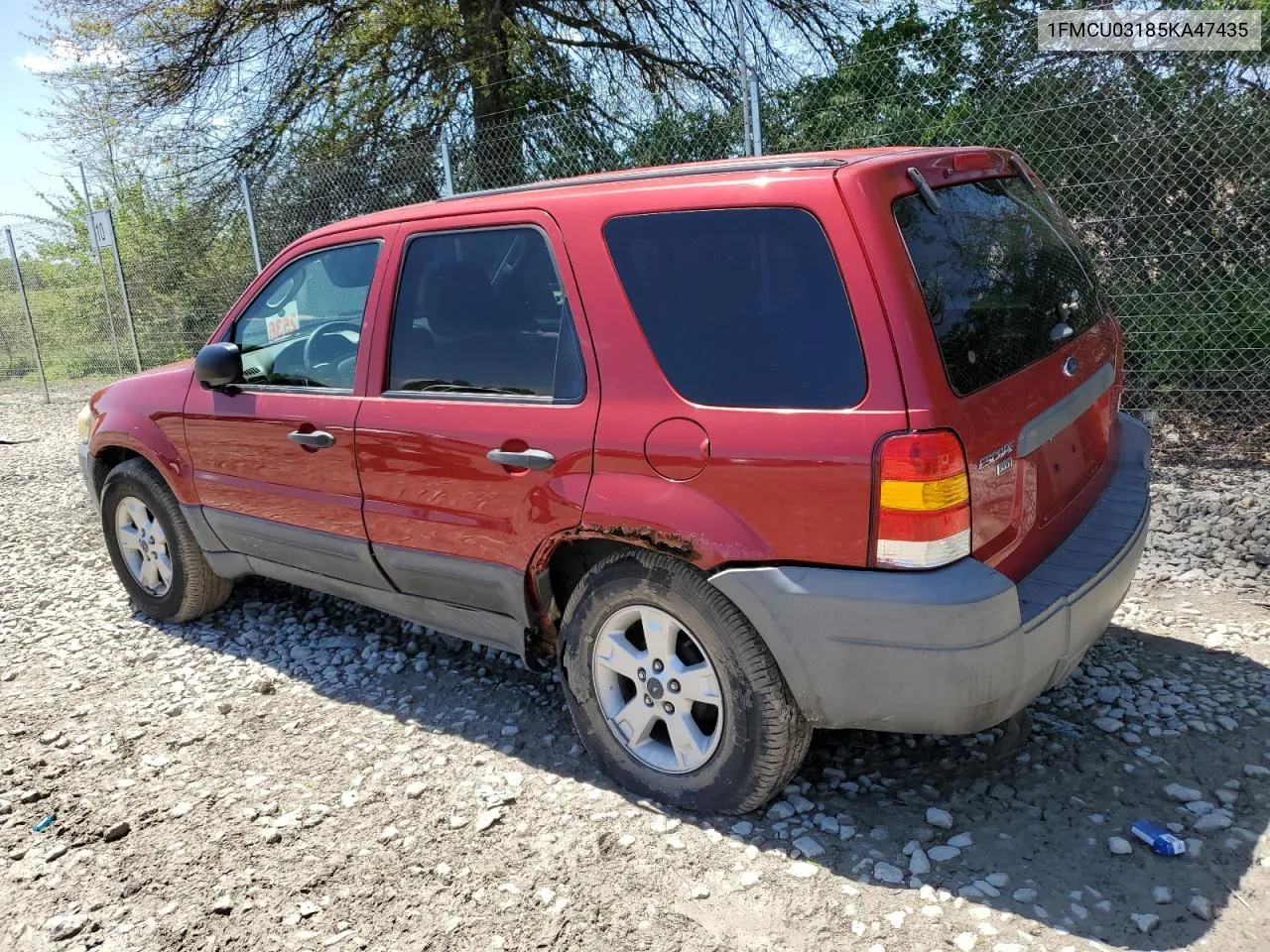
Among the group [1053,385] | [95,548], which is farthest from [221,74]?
[1053,385]

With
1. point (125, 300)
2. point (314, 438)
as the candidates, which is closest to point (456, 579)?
point (314, 438)

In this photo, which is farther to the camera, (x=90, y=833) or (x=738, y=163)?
(x=90, y=833)

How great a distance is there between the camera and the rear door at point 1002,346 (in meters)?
2.39

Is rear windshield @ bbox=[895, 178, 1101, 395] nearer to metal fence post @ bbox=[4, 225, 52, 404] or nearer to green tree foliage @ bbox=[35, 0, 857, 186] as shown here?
green tree foliage @ bbox=[35, 0, 857, 186]

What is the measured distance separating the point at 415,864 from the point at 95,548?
4530 millimetres

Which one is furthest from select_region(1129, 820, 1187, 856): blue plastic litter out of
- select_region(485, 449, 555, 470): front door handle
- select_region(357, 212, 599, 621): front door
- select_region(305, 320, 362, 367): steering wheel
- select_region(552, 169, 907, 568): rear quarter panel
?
select_region(305, 320, 362, 367): steering wheel

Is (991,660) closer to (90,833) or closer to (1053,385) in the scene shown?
(1053,385)

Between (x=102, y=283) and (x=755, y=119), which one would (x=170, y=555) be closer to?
(x=755, y=119)

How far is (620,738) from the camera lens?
2982 mm

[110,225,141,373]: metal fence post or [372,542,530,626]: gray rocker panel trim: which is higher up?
[110,225,141,373]: metal fence post

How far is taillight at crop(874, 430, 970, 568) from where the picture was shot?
2307 mm

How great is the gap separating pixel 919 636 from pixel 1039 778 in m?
0.93

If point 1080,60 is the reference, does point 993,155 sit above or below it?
below

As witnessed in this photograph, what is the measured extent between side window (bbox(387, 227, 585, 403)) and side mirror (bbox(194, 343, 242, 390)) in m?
0.88
